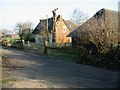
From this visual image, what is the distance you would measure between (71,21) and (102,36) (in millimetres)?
51936

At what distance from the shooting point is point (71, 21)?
7450cm

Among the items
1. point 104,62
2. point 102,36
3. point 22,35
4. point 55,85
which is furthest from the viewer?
point 22,35

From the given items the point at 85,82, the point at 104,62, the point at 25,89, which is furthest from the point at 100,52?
the point at 25,89

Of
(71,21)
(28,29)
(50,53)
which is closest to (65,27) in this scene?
(71,21)

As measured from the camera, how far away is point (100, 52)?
22.5 metres

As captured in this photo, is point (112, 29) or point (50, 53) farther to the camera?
point (50, 53)

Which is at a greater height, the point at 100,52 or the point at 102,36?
the point at 102,36

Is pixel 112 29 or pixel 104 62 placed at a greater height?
pixel 112 29

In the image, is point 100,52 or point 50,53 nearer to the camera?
point 100,52

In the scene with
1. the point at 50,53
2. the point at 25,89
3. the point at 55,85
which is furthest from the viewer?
the point at 50,53

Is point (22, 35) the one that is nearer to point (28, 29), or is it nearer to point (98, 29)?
point (28, 29)

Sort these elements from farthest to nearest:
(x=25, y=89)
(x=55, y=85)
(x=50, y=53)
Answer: (x=50, y=53)
(x=55, y=85)
(x=25, y=89)

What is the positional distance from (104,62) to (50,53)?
55.6ft

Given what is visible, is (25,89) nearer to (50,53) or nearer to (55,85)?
(55,85)
